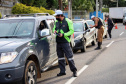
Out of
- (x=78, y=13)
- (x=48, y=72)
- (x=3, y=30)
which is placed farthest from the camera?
(x=78, y=13)

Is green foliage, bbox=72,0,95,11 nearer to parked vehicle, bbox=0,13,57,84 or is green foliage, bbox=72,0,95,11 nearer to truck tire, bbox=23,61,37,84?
parked vehicle, bbox=0,13,57,84

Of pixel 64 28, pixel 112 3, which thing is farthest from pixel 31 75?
pixel 112 3

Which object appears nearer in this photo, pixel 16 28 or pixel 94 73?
pixel 16 28

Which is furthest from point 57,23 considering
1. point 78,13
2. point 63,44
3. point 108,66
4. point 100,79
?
point 78,13

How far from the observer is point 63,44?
7.25 metres

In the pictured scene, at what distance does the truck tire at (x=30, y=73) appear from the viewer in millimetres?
5491

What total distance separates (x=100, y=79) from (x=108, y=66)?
6.15ft

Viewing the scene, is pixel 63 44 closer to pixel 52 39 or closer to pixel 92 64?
pixel 52 39

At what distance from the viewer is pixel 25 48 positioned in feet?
18.6

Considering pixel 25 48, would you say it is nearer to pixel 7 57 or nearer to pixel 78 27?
pixel 7 57

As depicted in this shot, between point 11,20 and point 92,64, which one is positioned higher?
point 11,20

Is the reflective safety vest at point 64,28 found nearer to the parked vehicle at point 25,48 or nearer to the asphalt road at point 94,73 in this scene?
the parked vehicle at point 25,48

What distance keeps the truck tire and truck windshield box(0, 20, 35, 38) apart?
0.96 m

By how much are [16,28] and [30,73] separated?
1552mm
